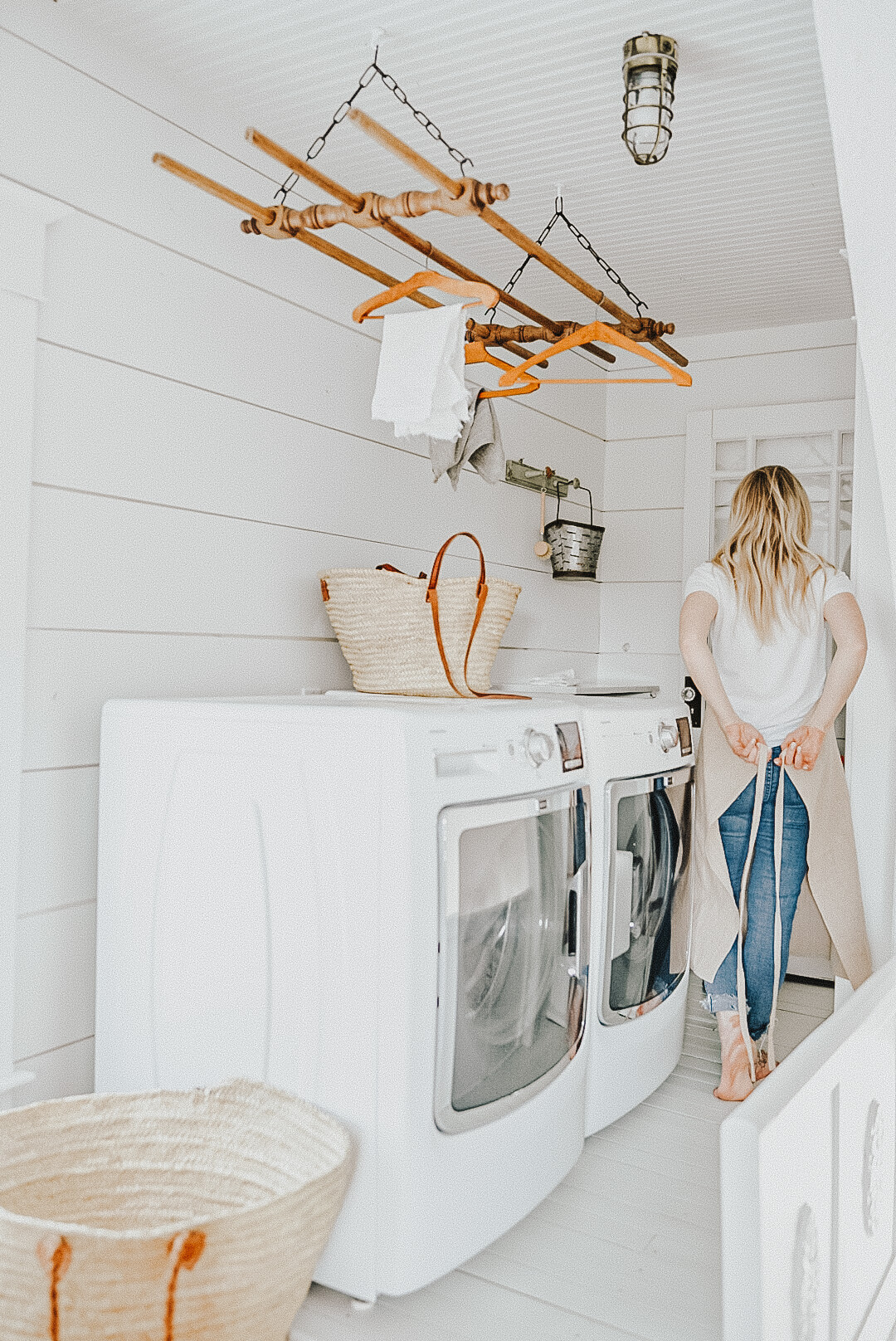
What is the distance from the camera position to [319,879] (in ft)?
5.52

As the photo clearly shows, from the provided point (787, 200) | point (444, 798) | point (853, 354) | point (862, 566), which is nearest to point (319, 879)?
point (444, 798)

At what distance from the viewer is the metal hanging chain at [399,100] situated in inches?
82.0

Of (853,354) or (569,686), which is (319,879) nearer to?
(569,686)

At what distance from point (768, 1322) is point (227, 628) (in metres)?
1.63

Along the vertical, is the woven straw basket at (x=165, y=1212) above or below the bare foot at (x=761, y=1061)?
above

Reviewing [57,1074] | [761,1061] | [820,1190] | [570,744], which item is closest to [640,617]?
[761,1061]

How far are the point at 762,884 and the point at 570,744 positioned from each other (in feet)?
2.51

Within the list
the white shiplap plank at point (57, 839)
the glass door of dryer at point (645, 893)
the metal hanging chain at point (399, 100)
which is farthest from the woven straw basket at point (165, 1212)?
the metal hanging chain at point (399, 100)

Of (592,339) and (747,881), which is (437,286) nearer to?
(592,339)

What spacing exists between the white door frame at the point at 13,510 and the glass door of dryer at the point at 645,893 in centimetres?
113

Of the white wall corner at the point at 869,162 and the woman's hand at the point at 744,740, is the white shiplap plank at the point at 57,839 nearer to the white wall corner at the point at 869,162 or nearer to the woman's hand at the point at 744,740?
the woman's hand at the point at 744,740

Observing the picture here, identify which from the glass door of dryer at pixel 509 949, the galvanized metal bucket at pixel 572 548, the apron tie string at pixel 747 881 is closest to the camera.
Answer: the glass door of dryer at pixel 509 949

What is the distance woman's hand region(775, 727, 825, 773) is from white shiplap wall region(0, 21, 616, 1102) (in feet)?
3.48

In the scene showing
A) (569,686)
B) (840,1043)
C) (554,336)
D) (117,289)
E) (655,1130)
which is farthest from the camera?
(569,686)
